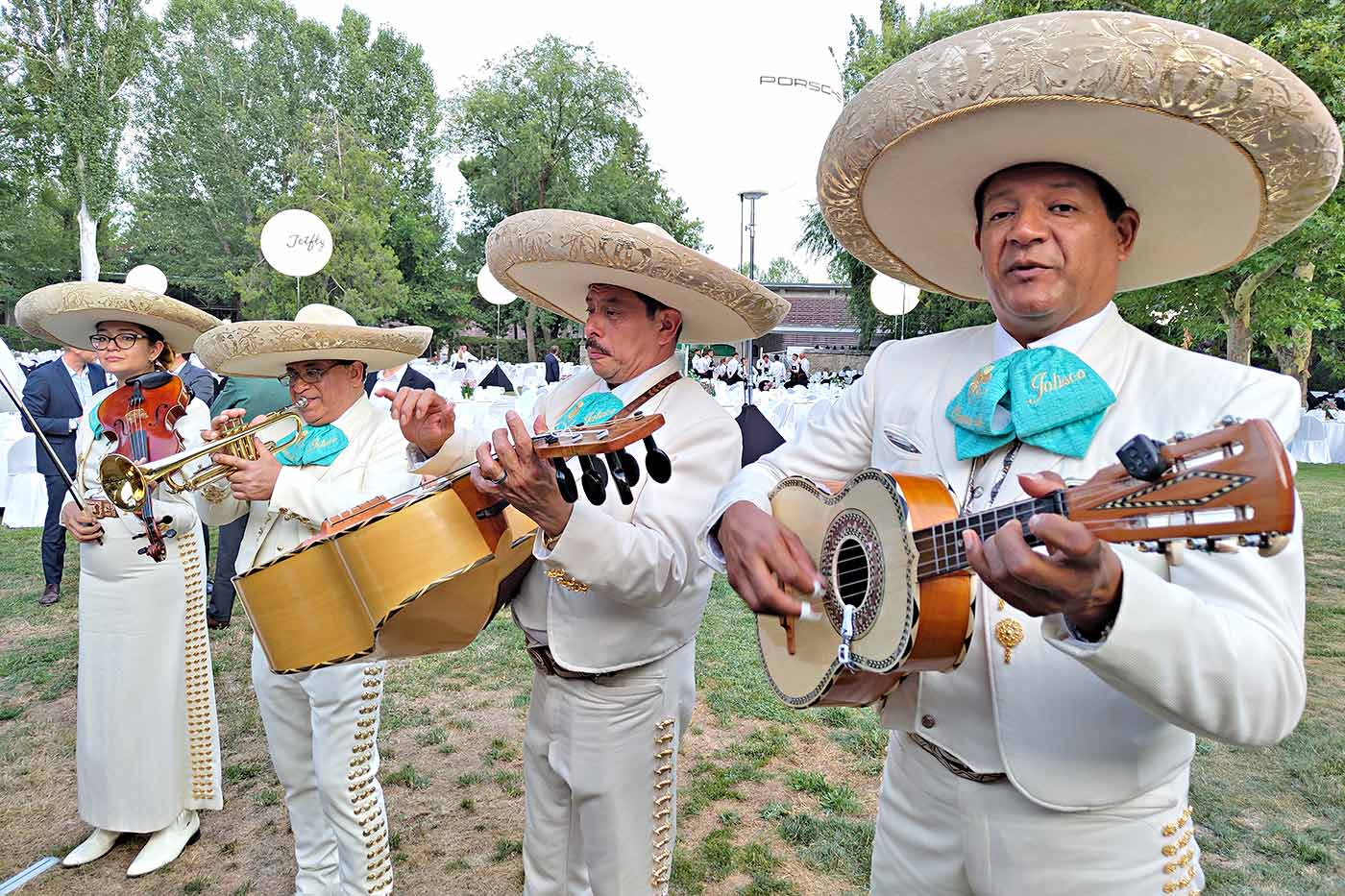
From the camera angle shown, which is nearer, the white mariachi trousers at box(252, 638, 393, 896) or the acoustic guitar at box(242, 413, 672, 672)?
the acoustic guitar at box(242, 413, 672, 672)

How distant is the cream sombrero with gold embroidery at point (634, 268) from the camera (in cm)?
242

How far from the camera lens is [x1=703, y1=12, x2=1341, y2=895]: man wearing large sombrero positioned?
1.19 m

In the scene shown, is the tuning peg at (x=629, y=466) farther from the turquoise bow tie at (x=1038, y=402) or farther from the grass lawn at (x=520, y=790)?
the grass lawn at (x=520, y=790)

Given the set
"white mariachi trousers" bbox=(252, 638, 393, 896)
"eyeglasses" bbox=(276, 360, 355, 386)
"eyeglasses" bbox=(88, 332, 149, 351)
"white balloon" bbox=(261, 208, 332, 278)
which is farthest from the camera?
"white balloon" bbox=(261, 208, 332, 278)

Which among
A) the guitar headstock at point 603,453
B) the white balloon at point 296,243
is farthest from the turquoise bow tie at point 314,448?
the white balloon at point 296,243

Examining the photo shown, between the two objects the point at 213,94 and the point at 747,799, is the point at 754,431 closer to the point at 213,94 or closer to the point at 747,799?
the point at 747,799

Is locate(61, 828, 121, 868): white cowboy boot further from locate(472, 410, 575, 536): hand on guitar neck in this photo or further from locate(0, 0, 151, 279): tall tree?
locate(0, 0, 151, 279): tall tree

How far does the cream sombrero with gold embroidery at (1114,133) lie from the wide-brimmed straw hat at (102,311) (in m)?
3.25

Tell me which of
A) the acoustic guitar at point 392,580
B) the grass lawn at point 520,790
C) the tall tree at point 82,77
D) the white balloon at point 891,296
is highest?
the tall tree at point 82,77

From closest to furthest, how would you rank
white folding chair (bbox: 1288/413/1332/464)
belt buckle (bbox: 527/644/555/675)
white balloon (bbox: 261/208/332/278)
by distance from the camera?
belt buckle (bbox: 527/644/555/675) < white balloon (bbox: 261/208/332/278) < white folding chair (bbox: 1288/413/1332/464)

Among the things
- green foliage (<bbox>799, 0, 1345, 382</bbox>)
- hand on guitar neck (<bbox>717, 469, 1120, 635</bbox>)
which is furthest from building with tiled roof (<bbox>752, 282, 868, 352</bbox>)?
hand on guitar neck (<bbox>717, 469, 1120, 635</bbox>)

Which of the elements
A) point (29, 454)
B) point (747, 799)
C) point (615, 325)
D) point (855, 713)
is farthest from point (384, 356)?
point (29, 454)

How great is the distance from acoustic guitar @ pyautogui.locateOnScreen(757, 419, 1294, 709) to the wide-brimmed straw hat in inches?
127

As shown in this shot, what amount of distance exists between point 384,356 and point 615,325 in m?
1.28
